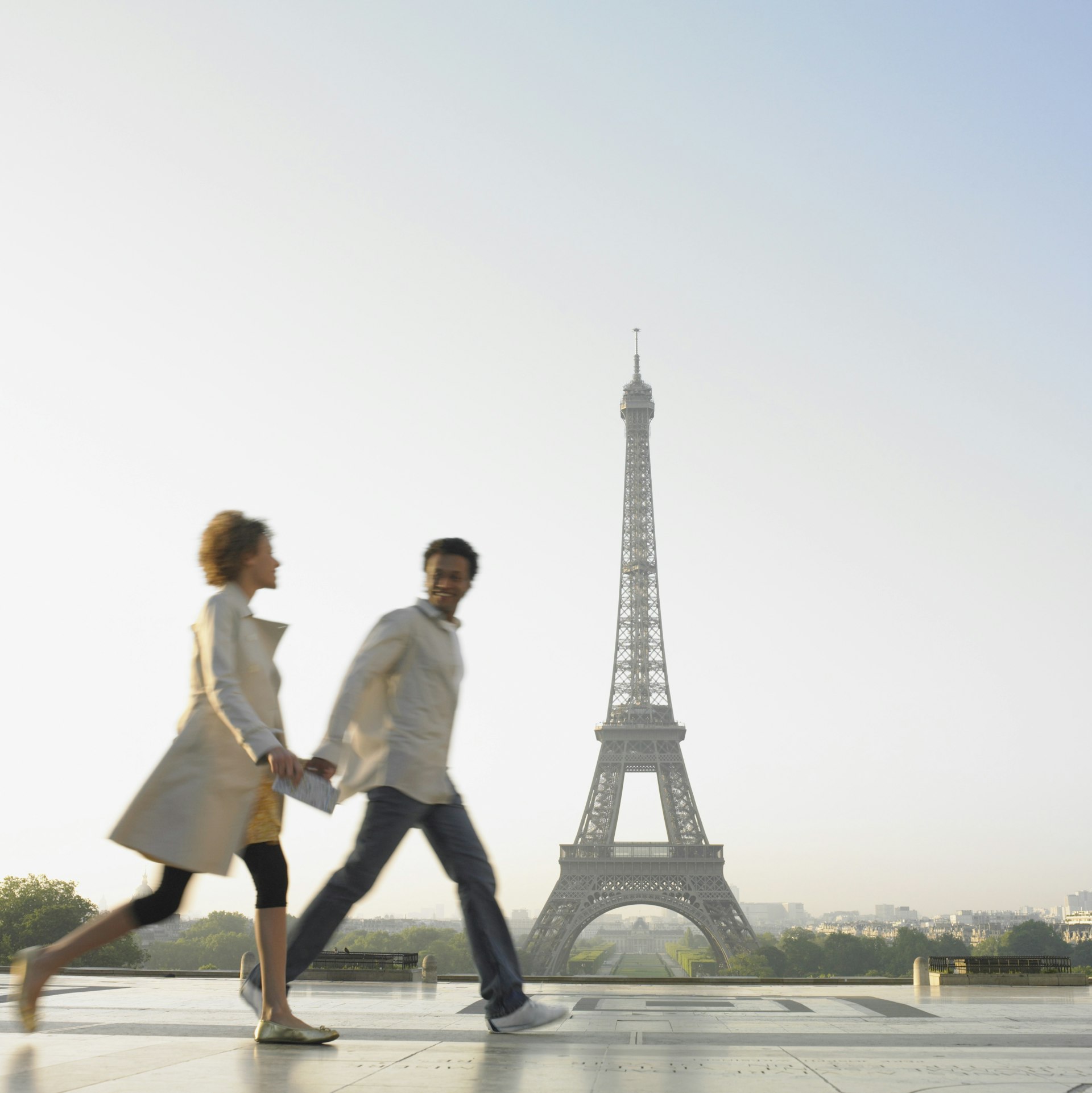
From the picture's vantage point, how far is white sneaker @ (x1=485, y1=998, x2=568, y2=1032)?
4.88m

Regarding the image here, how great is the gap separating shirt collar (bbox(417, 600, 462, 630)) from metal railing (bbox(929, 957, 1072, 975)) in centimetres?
1195

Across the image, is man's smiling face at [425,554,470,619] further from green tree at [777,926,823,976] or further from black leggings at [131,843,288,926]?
green tree at [777,926,823,976]

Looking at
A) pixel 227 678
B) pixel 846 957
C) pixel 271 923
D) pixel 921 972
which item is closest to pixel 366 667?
pixel 227 678

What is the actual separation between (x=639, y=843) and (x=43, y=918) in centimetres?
2497

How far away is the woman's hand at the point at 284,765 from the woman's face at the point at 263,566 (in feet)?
2.72

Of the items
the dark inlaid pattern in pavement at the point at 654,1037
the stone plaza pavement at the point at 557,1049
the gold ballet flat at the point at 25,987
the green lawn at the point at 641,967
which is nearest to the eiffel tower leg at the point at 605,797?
the green lawn at the point at 641,967

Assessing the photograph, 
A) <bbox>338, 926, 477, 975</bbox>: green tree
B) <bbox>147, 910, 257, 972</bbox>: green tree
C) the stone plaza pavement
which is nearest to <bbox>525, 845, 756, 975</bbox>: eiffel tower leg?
<bbox>338, 926, 477, 975</bbox>: green tree

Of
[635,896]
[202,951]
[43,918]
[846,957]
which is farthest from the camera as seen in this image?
[202,951]

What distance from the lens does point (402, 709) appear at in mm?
4719

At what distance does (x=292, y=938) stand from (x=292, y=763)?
38.5 inches

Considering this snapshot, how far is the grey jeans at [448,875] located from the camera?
181 inches

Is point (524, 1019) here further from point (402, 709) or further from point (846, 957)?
point (846, 957)

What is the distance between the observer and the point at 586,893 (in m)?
50.1

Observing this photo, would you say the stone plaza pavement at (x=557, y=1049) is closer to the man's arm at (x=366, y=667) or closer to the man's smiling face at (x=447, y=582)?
the man's arm at (x=366, y=667)
